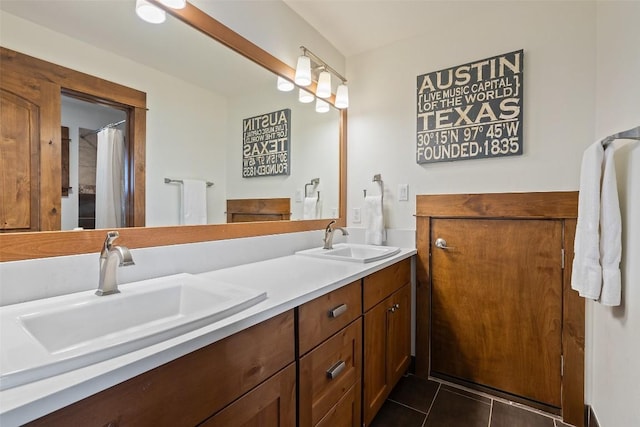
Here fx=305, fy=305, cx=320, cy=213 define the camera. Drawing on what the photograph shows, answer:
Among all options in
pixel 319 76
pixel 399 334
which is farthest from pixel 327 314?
pixel 319 76

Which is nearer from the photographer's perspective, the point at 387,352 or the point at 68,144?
the point at 68,144

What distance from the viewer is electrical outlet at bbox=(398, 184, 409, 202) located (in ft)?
6.88

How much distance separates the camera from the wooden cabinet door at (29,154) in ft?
2.78

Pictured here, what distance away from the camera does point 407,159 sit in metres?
2.09

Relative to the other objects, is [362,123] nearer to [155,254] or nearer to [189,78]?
[189,78]

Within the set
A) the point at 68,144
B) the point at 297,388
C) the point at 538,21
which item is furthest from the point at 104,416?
the point at 538,21

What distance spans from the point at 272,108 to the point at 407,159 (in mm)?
963

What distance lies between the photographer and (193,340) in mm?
670

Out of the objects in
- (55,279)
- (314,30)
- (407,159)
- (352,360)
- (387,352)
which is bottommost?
(387,352)

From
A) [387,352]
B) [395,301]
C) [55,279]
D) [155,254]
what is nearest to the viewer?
[55,279]

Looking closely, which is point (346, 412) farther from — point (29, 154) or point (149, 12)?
point (149, 12)

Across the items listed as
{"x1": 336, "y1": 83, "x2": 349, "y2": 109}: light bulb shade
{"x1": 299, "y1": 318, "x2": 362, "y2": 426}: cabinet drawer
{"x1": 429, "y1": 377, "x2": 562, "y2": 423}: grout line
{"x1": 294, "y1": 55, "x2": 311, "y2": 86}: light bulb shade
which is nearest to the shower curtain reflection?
{"x1": 299, "y1": 318, "x2": 362, "y2": 426}: cabinet drawer

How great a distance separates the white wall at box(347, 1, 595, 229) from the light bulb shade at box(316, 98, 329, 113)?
0.23m

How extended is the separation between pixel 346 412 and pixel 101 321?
3.22 ft
